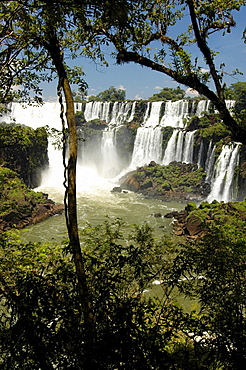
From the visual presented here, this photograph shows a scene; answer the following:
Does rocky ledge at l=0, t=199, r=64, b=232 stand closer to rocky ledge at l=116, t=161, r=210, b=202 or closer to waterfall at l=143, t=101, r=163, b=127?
rocky ledge at l=116, t=161, r=210, b=202

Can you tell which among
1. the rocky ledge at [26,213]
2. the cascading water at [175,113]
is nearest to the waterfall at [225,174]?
the cascading water at [175,113]

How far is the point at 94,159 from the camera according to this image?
39.6 metres

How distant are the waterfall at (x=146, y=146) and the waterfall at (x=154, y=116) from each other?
2366mm

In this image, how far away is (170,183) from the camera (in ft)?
96.3

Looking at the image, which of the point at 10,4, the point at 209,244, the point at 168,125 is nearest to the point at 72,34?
the point at 10,4

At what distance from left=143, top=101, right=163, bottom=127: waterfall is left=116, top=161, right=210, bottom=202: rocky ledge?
7648mm

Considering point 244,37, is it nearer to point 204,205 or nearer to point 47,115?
point 204,205

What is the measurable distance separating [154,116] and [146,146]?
17.2 feet

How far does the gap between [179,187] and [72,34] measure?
25590 millimetres

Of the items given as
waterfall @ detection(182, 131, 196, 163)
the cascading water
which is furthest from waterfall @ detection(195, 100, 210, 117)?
waterfall @ detection(182, 131, 196, 163)

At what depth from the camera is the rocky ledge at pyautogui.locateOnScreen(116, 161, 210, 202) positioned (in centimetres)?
2672

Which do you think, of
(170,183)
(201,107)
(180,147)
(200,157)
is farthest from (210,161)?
(201,107)

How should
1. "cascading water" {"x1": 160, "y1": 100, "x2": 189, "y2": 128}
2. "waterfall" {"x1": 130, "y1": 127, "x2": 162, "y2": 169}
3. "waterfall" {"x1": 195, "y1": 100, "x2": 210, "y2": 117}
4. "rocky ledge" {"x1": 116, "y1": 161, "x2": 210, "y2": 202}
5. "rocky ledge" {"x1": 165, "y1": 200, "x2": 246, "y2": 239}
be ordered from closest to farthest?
"rocky ledge" {"x1": 165, "y1": 200, "x2": 246, "y2": 239}, "rocky ledge" {"x1": 116, "y1": 161, "x2": 210, "y2": 202}, "waterfall" {"x1": 195, "y1": 100, "x2": 210, "y2": 117}, "waterfall" {"x1": 130, "y1": 127, "x2": 162, "y2": 169}, "cascading water" {"x1": 160, "y1": 100, "x2": 189, "y2": 128}

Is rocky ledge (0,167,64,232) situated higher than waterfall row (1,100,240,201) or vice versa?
waterfall row (1,100,240,201)
